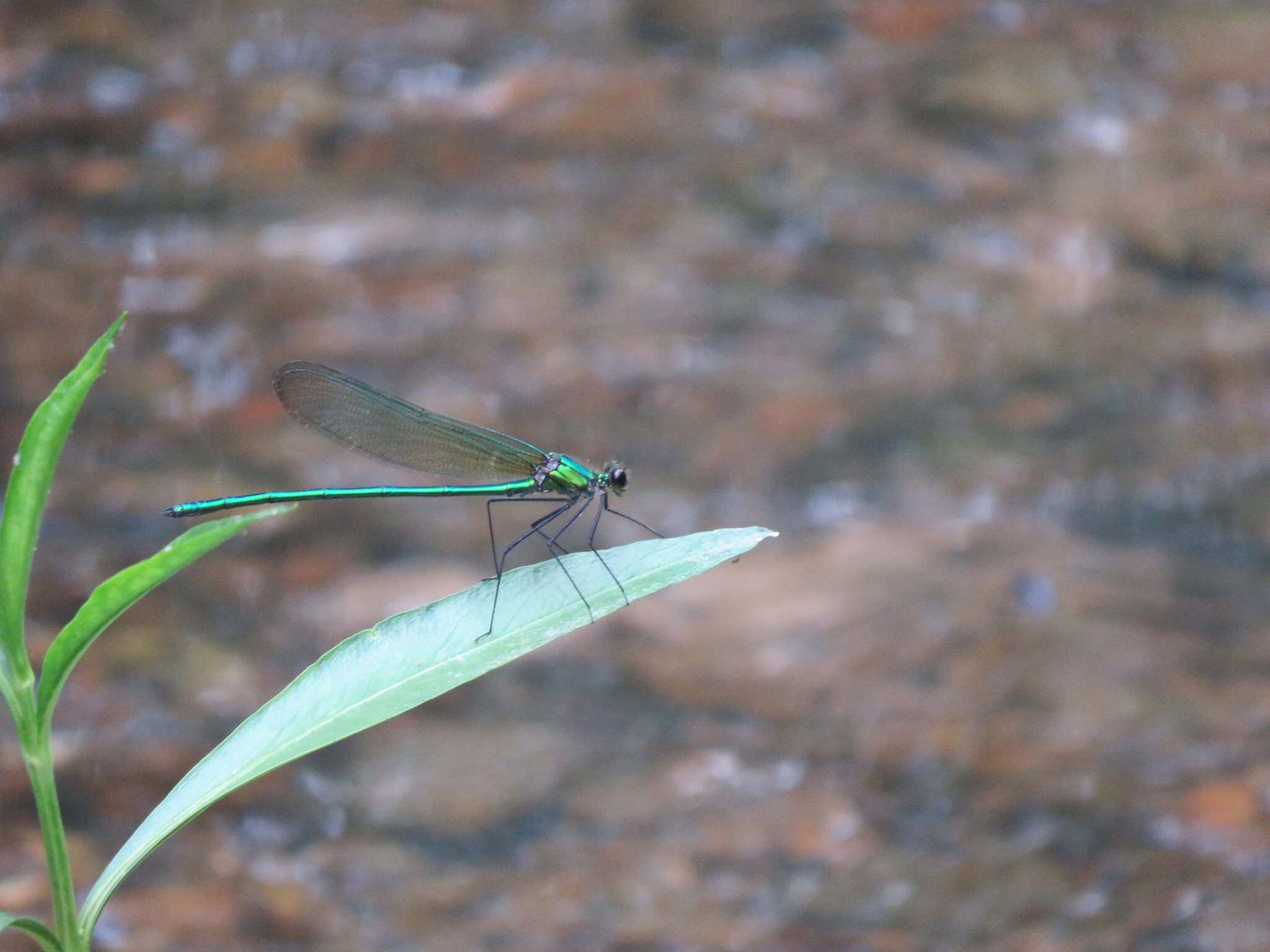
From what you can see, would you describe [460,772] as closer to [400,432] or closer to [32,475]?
[400,432]

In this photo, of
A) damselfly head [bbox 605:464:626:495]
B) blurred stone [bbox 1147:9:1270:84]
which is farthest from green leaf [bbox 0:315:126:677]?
blurred stone [bbox 1147:9:1270:84]

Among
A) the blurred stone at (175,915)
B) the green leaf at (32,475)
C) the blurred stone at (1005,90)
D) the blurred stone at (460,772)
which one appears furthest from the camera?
the blurred stone at (1005,90)

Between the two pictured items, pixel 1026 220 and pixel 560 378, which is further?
pixel 1026 220

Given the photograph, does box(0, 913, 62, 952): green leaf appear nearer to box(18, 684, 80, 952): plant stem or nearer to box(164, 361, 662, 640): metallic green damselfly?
box(18, 684, 80, 952): plant stem

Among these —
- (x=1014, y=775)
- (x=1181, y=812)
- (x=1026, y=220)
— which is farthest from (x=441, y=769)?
(x=1026, y=220)

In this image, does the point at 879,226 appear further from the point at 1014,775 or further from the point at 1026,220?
the point at 1014,775

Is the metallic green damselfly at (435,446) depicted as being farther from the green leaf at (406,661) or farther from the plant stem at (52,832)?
the plant stem at (52,832)

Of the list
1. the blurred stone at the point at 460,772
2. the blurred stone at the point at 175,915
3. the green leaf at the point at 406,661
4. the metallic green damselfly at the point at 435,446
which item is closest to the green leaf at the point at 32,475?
the green leaf at the point at 406,661
